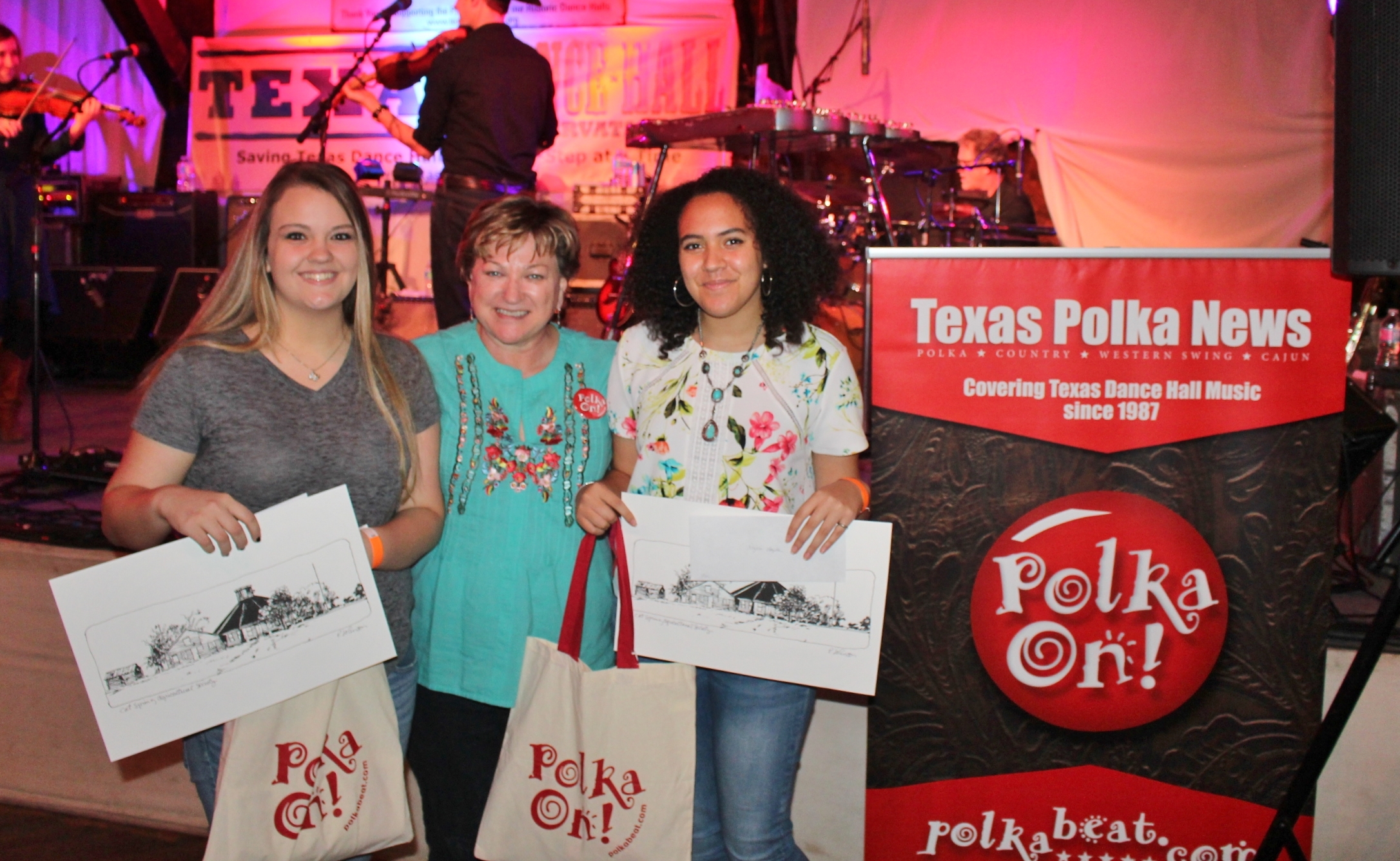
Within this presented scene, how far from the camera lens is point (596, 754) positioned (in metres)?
1.70

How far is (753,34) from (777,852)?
6.95 metres

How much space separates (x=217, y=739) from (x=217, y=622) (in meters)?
0.27

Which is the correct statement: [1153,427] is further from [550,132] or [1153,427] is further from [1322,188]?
[1322,188]

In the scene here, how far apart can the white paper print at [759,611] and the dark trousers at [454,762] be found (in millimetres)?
414

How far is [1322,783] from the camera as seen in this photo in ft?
7.60

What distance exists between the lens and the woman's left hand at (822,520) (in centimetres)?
160

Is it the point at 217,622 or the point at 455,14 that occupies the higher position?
the point at 455,14

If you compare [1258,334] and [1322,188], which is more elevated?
[1322,188]

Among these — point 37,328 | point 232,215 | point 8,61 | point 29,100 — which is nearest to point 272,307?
point 37,328

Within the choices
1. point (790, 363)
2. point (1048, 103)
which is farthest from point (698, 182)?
point (1048, 103)

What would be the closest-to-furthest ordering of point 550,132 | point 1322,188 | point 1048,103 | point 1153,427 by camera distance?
1. point 1153,427
2. point 550,132
3. point 1322,188
4. point 1048,103

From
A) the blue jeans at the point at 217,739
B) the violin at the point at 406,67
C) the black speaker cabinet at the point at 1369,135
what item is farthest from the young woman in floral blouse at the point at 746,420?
the violin at the point at 406,67

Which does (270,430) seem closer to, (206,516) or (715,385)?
(206,516)

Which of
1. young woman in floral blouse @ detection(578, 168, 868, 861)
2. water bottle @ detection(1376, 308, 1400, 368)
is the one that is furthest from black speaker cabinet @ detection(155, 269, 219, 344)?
water bottle @ detection(1376, 308, 1400, 368)
